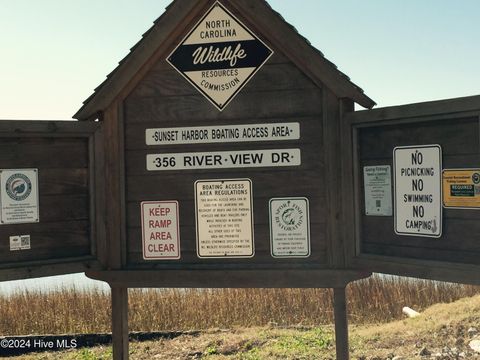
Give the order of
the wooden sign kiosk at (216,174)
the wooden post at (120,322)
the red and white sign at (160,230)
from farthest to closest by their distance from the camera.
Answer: the wooden post at (120,322) → the red and white sign at (160,230) → the wooden sign kiosk at (216,174)

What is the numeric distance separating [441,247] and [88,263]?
3584mm

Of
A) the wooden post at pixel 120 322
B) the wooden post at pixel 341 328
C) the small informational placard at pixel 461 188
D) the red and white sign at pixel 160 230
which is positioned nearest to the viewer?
the small informational placard at pixel 461 188

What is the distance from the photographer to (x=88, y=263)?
6.03 m

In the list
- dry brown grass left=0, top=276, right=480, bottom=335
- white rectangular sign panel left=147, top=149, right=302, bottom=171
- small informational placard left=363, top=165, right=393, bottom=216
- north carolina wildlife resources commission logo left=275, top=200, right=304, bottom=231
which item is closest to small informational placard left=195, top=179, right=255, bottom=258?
white rectangular sign panel left=147, top=149, right=302, bottom=171

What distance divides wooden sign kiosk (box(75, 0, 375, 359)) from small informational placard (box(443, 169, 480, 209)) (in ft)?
3.46

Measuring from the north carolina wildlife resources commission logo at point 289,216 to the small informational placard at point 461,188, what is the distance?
140 cm

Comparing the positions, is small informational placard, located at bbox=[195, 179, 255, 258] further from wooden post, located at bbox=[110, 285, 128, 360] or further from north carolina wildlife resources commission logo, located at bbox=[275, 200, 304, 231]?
wooden post, located at bbox=[110, 285, 128, 360]

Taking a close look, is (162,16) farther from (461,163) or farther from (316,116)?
(461,163)

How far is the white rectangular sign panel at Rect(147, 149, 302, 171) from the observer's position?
559cm

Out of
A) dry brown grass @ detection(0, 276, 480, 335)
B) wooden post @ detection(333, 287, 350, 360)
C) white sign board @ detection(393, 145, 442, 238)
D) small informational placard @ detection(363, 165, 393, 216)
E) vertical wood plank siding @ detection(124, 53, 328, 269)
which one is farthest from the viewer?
dry brown grass @ detection(0, 276, 480, 335)

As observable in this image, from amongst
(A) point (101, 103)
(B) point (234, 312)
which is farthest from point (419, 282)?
(A) point (101, 103)

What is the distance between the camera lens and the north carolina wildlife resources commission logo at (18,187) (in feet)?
18.8

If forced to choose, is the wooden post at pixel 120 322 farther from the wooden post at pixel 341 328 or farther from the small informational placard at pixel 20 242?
the wooden post at pixel 341 328

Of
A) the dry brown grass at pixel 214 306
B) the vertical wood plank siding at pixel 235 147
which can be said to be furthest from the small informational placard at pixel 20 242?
the dry brown grass at pixel 214 306
